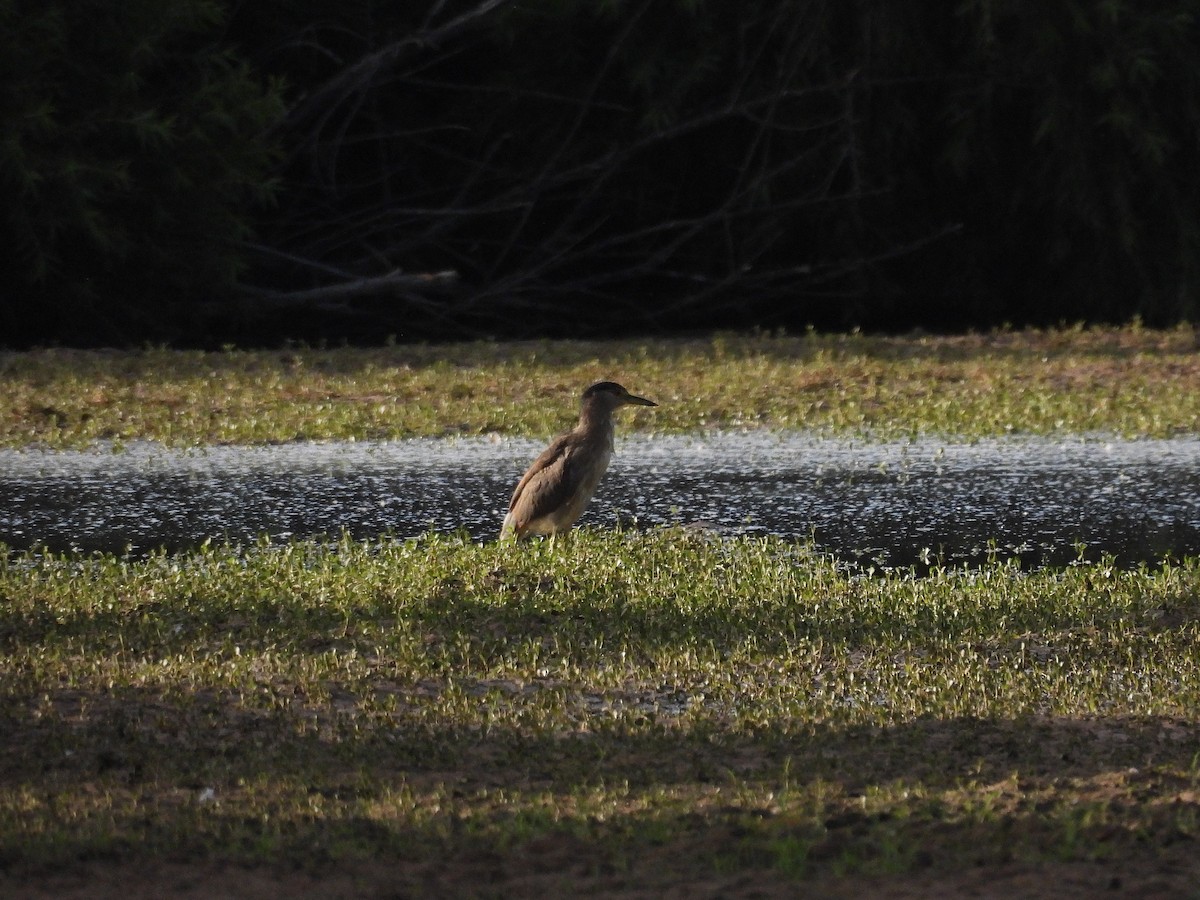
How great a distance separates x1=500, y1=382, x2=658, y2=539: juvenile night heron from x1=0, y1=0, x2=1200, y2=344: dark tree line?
856 centimetres

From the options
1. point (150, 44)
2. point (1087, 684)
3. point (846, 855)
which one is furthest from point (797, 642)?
point (150, 44)

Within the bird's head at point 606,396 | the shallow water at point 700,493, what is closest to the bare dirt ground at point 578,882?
the shallow water at point 700,493

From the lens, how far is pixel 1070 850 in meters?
4.20

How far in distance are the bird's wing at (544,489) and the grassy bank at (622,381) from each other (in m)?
3.22

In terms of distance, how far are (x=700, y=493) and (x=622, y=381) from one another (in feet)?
13.2

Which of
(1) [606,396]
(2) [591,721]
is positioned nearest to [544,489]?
(1) [606,396]

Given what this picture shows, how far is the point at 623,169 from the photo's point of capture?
2011 centimetres

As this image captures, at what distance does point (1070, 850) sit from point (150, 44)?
13.3m

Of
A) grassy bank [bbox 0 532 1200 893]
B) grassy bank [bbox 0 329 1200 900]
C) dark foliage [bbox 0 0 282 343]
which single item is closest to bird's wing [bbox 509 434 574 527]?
grassy bank [bbox 0 329 1200 900]

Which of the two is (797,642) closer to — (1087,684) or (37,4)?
(1087,684)

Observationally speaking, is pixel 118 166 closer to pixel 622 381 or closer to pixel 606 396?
pixel 622 381

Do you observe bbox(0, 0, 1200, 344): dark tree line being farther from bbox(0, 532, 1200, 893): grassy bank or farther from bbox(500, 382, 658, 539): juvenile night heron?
bbox(0, 532, 1200, 893): grassy bank

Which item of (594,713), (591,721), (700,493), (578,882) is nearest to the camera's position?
(578,882)

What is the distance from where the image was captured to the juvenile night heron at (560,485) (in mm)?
8195
